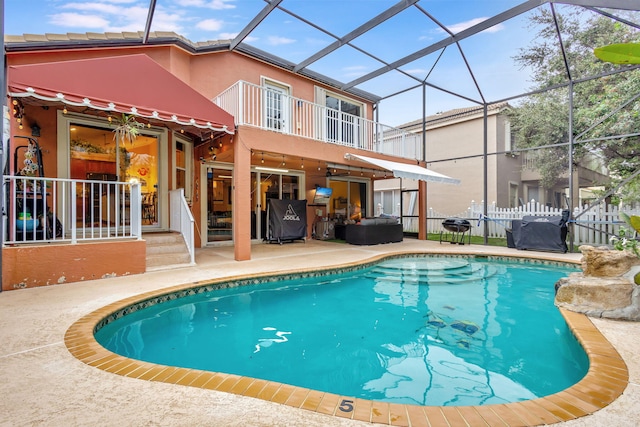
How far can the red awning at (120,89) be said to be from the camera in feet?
15.9

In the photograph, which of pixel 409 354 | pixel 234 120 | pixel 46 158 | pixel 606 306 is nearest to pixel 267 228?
pixel 234 120

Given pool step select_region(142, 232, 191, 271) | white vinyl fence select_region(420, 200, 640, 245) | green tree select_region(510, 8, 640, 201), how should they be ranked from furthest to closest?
green tree select_region(510, 8, 640, 201)
white vinyl fence select_region(420, 200, 640, 245)
pool step select_region(142, 232, 191, 271)

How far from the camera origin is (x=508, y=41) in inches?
400

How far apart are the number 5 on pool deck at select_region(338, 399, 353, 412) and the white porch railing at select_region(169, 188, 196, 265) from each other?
18.5 ft

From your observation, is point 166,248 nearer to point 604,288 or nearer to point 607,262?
point 604,288

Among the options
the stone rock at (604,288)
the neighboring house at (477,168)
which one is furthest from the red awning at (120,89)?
the neighboring house at (477,168)

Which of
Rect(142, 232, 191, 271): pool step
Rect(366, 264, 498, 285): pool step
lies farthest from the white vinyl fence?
Rect(142, 232, 191, 271): pool step

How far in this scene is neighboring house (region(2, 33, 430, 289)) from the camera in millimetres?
5223

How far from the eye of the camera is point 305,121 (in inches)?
381

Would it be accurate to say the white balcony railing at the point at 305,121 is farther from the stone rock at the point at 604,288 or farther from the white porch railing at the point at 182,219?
the stone rock at the point at 604,288

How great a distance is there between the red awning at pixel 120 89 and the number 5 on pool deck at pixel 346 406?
6022 mm

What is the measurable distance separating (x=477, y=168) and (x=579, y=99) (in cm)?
469

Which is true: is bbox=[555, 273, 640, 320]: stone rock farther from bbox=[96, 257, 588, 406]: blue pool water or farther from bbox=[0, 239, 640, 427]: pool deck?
bbox=[96, 257, 588, 406]: blue pool water

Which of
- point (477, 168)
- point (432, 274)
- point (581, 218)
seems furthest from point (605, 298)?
point (477, 168)
